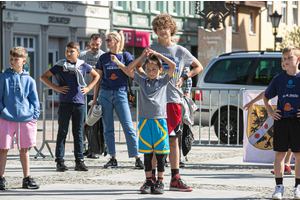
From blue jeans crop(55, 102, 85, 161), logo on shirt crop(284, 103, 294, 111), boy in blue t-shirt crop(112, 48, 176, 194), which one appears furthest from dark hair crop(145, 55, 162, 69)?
blue jeans crop(55, 102, 85, 161)

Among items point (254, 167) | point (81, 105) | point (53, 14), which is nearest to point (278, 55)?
point (254, 167)

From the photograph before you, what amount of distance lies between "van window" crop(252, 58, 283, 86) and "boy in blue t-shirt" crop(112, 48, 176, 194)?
20.2 feet

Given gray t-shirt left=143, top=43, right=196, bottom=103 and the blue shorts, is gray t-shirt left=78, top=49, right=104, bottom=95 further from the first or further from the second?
the blue shorts

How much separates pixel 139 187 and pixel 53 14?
2477 cm

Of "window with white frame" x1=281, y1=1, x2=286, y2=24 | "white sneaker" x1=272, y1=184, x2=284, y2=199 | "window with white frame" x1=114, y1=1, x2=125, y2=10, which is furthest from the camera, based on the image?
"window with white frame" x1=281, y1=1, x2=286, y2=24

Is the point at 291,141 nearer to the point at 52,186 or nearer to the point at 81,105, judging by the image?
the point at 52,186

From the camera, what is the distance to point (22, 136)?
23.7 feet


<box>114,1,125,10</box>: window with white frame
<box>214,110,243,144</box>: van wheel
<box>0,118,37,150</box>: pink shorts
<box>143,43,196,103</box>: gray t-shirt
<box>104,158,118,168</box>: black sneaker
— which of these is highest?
<box>114,1,125,10</box>: window with white frame

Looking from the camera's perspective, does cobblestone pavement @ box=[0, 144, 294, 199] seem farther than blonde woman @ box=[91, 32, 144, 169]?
No

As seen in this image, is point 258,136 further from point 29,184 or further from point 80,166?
point 29,184

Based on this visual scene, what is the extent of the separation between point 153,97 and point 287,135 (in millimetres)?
1500

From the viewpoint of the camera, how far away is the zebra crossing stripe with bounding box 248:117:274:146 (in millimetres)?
A: 9109

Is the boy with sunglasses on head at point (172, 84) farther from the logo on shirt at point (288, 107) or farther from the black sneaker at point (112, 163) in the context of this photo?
the black sneaker at point (112, 163)

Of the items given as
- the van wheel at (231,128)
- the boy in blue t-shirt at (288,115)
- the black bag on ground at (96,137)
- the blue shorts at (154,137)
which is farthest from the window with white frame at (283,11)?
the blue shorts at (154,137)
